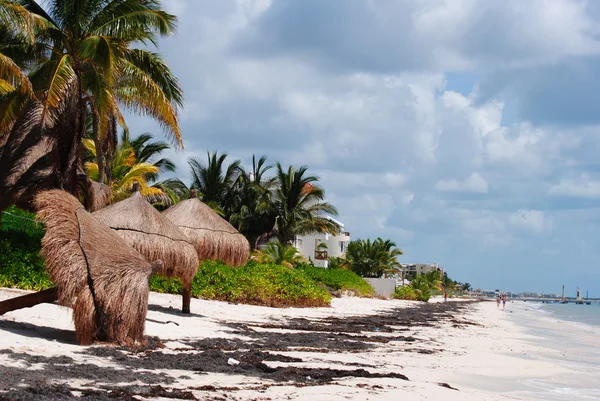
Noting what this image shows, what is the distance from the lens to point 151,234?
14.0 metres

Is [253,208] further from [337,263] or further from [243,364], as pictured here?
[243,364]

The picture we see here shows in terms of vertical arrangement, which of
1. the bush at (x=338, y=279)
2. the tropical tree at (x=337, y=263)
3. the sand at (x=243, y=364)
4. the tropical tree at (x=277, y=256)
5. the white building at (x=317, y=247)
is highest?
the white building at (x=317, y=247)

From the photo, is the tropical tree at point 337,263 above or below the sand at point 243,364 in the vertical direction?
Answer: above

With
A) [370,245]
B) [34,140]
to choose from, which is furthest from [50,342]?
[370,245]

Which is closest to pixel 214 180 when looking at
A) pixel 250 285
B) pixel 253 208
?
pixel 253 208

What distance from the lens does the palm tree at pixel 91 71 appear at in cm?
1290

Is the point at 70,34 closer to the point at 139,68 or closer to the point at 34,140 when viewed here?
the point at 139,68

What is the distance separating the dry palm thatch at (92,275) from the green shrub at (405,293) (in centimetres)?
4209

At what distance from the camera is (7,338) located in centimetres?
904

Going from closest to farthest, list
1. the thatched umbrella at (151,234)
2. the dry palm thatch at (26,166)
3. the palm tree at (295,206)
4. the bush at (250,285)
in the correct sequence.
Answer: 1. the dry palm thatch at (26,166)
2. the thatched umbrella at (151,234)
3. the bush at (250,285)
4. the palm tree at (295,206)

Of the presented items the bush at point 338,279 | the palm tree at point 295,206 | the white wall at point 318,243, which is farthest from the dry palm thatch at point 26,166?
the white wall at point 318,243

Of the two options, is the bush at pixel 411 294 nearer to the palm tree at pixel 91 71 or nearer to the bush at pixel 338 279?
the bush at pixel 338 279

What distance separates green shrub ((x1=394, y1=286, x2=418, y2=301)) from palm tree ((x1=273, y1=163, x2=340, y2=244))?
9.78 meters

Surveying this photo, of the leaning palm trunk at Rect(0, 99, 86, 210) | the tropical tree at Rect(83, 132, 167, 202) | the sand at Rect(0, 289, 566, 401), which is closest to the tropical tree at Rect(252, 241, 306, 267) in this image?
the tropical tree at Rect(83, 132, 167, 202)
